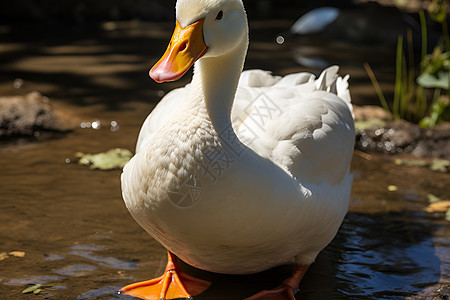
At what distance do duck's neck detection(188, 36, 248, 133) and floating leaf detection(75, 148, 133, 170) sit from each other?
2.11m

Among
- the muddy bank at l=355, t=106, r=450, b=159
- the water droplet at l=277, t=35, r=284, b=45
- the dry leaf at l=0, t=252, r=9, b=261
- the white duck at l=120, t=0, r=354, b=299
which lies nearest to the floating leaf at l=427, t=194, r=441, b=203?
the muddy bank at l=355, t=106, r=450, b=159

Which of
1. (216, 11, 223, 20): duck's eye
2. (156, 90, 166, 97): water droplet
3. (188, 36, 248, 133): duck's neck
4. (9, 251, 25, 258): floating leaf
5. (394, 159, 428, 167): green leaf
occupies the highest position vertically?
(216, 11, 223, 20): duck's eye

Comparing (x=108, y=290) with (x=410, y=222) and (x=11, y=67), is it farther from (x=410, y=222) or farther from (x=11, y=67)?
(x=11, y=67)

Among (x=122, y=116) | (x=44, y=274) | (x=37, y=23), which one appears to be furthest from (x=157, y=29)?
(x=44, y=274)

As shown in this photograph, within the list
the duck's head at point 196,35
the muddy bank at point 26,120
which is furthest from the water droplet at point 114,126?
the duck's head at point 196,35

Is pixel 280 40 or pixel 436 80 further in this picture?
pixel 280 40

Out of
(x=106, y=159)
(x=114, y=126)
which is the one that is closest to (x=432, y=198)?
(x=106, y=159)

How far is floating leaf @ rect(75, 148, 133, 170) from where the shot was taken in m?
4.65

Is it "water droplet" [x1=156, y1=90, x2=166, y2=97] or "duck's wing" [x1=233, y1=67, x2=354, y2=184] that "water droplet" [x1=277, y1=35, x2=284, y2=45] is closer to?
"water droplet" [x1=156, y1=90, x2=166, y2=97]

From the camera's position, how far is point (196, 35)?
8.07ft

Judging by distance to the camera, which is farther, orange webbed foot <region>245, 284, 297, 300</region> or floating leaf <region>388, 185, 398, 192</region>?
floating leaf <region>388, 185, 398, 192</region>

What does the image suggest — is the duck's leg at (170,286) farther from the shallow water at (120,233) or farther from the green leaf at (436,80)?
the green leaf at (436,80)

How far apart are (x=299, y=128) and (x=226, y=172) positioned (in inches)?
25.9

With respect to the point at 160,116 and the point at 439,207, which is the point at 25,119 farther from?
the point at 439,207
